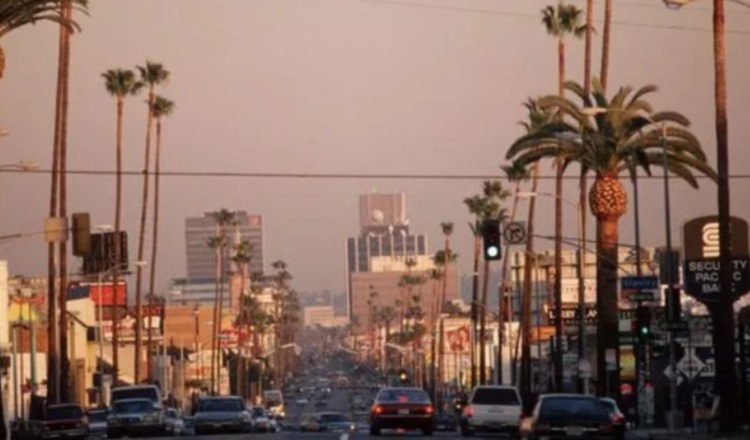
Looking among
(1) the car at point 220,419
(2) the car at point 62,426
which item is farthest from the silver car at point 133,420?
(2) the car at point 62,426

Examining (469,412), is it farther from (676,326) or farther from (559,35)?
(559,35)

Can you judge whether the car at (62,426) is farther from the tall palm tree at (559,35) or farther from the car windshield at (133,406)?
the tall palm tree at (559,35)

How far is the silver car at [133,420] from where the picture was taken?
67188 millimetres

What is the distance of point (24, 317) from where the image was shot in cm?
12044

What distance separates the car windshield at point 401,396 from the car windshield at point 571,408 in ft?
52.2

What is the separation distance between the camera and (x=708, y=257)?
73.9 meters

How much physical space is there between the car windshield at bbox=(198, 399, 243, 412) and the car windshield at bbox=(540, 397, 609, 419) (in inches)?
948

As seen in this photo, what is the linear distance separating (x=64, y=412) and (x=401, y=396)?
15.6 meters

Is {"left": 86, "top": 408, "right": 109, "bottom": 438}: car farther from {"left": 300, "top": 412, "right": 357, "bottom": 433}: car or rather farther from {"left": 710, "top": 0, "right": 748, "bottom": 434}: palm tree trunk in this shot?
{"left": 710, "top": 0, "right": 748, "bottom": 434}: palm tree trunk

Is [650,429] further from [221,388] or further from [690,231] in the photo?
[221,388]

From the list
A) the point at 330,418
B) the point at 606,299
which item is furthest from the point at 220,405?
the point at 330,418

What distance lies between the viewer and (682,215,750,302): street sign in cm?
6862

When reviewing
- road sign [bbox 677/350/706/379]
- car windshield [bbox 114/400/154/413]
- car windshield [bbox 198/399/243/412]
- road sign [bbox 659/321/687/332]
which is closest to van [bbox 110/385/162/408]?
car windshield [bbox 114/400/154/413]

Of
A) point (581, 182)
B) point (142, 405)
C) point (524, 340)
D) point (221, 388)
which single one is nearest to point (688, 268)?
point (581, 182)
